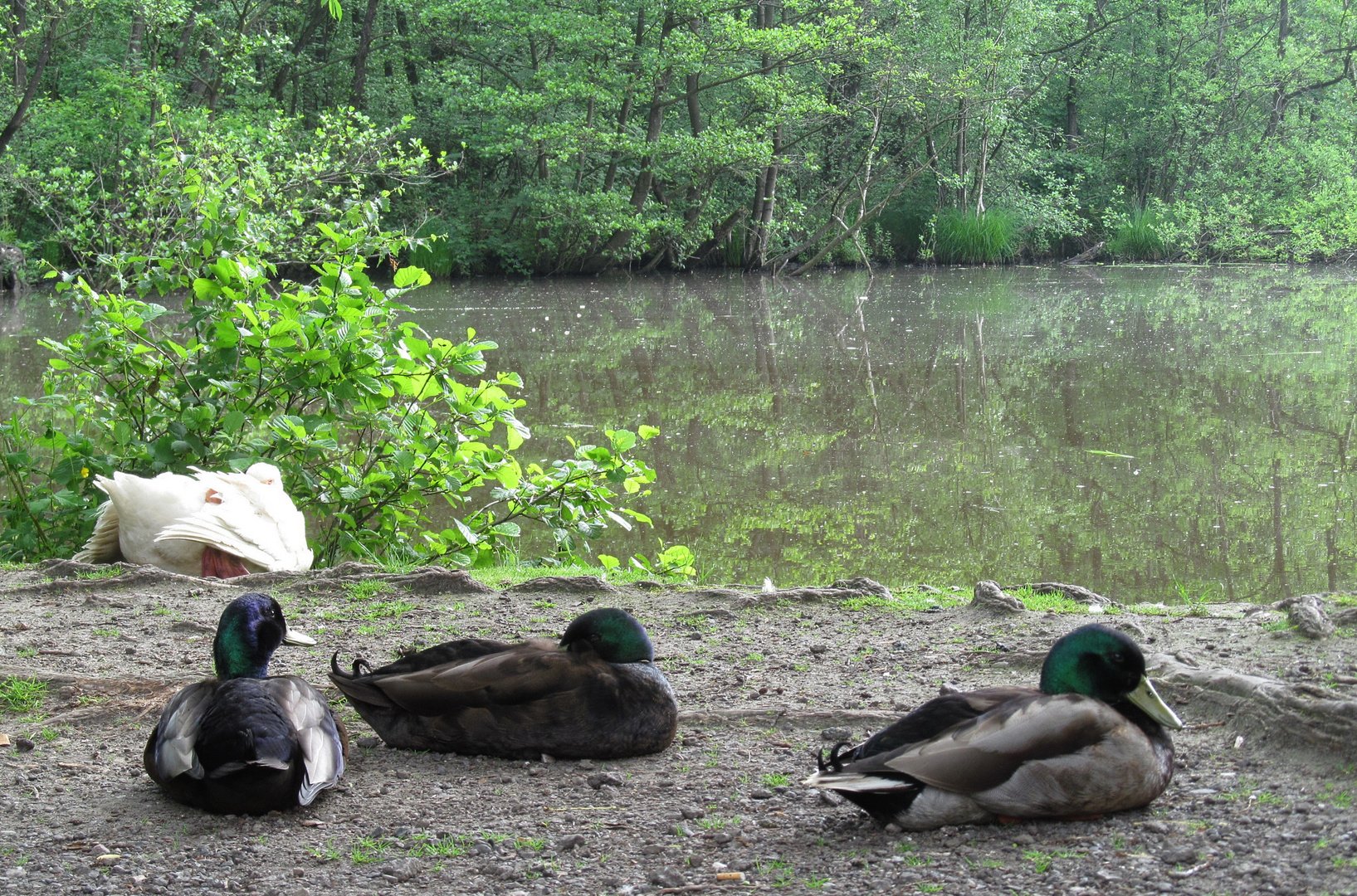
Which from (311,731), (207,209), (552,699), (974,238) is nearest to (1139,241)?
(974,238)

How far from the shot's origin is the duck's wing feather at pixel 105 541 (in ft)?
19.9

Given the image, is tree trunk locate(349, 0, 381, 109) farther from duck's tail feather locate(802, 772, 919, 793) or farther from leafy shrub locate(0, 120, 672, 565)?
duck's tail feather locate(802, 772, 919, 793)

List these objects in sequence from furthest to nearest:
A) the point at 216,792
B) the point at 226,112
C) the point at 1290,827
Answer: the point at 226,112 → the point at 216,792 → the point at 1290,827

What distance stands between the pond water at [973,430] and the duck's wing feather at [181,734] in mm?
3475

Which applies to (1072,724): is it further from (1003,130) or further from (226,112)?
(1003,130)

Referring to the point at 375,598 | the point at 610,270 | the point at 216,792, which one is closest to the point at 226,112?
the point at 610,270

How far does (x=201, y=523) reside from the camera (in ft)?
19.1

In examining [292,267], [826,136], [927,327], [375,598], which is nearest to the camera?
[375,598]

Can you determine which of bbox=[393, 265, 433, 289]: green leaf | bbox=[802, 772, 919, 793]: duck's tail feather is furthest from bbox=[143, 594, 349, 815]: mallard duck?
bbox=[393, 265, 433, 289]: green leaf

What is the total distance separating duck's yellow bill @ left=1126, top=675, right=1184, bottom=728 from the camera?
279 cm

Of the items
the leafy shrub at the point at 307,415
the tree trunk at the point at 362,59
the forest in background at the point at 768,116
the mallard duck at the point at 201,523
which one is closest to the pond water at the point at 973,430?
the leafy shrub at the point at 307,415

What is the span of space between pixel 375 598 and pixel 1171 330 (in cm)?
1275

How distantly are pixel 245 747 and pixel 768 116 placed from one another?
24.4 m

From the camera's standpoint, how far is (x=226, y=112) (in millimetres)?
24984
